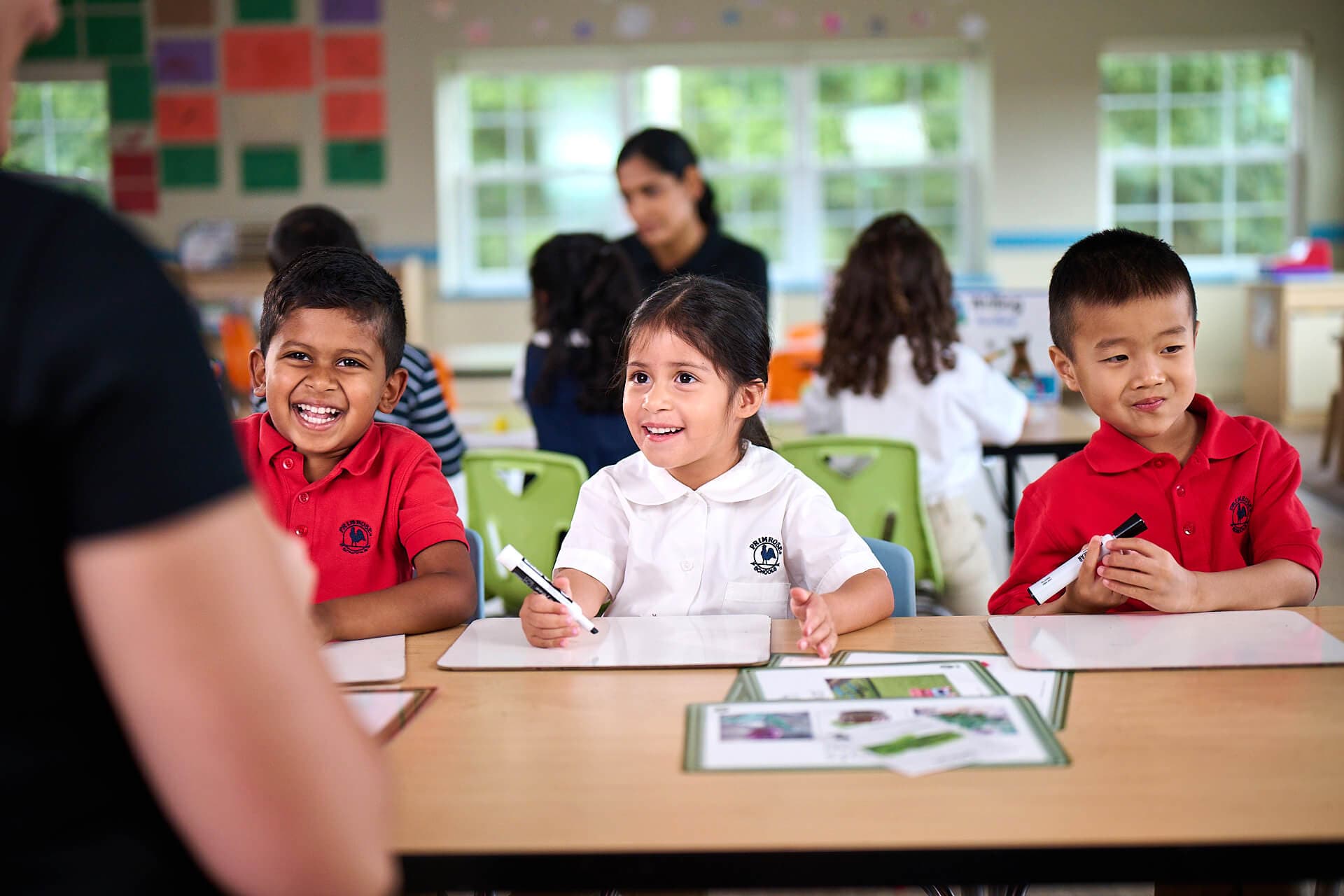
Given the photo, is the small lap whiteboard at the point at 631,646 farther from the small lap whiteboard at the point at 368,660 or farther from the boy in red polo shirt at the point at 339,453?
the boy in red polo shirt at the point at 339,453

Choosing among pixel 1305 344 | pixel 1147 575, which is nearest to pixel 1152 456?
pixel 1147 575

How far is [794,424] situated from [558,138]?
189 inches

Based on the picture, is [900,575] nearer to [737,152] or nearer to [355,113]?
[737,152]

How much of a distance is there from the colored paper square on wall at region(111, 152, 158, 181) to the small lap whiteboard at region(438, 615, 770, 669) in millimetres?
7185

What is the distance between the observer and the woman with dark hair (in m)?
2.76

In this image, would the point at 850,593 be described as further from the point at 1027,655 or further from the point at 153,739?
the point at 153,739

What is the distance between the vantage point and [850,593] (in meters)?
1.36

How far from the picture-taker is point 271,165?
759 centimetres

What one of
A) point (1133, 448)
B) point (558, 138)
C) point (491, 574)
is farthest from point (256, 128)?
point (1133, 448)

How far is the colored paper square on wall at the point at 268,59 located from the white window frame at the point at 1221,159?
16.0 ft

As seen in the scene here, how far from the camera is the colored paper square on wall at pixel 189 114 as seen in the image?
24.8ft

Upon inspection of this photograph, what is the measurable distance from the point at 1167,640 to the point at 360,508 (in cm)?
95

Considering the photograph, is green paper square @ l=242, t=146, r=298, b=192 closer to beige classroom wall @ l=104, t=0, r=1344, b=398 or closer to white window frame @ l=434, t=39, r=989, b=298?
beige classroom wall @ l=104, t=0, r=1344, b=398

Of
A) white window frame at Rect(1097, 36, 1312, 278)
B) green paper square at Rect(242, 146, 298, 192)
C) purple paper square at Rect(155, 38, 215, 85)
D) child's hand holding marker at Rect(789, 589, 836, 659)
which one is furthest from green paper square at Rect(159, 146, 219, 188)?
child's hand holding marker at Rect(789, 589, 836, 659)
